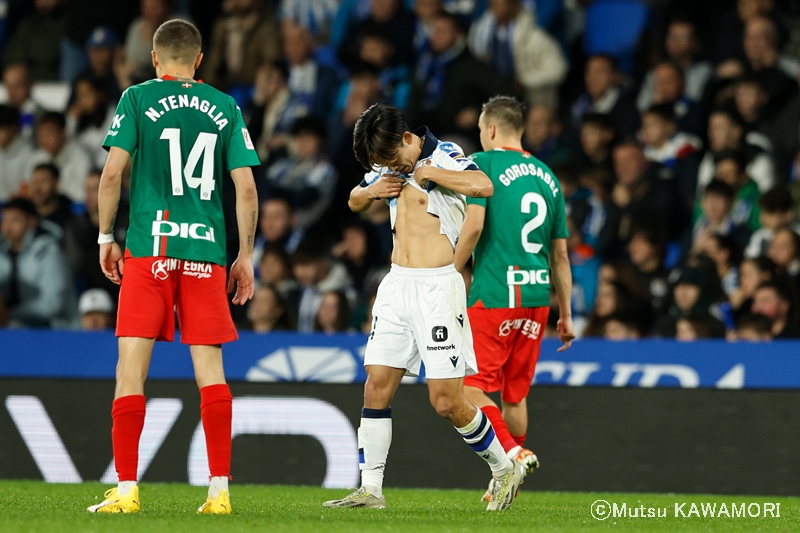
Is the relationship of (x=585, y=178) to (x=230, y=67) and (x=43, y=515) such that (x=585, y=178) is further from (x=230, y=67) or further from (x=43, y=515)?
(x=43, y=515)

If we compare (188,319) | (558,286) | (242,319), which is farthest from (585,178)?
(188,319)

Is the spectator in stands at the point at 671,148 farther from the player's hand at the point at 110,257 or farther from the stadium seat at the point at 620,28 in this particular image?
the player's hand at the point at 110,257

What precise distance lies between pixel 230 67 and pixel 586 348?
21.8ft

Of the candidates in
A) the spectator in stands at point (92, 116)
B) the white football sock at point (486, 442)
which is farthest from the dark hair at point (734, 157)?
the spectator in stands at point (92, 116)

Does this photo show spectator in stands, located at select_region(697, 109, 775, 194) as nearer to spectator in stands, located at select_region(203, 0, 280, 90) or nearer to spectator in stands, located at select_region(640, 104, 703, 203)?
A: spectator in stands, located at select_region(640, 104, 703, 203)

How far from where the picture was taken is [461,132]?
40.0 ft

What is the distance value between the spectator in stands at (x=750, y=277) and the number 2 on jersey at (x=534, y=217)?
135 inches

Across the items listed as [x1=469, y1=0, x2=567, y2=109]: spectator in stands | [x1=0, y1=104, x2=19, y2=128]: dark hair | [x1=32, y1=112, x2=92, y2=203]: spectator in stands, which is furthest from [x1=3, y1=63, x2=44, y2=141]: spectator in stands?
[x1=469, y1=0, x2=567, y2=109]: spectator in stands

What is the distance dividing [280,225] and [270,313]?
1386 mm

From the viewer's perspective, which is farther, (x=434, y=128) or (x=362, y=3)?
(x=362, y=3)

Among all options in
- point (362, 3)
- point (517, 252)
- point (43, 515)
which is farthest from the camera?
point (362, 3)

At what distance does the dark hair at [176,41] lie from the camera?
5.80m

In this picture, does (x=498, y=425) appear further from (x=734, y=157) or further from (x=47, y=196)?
(x=47, y=196)

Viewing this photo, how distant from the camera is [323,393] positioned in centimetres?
864
